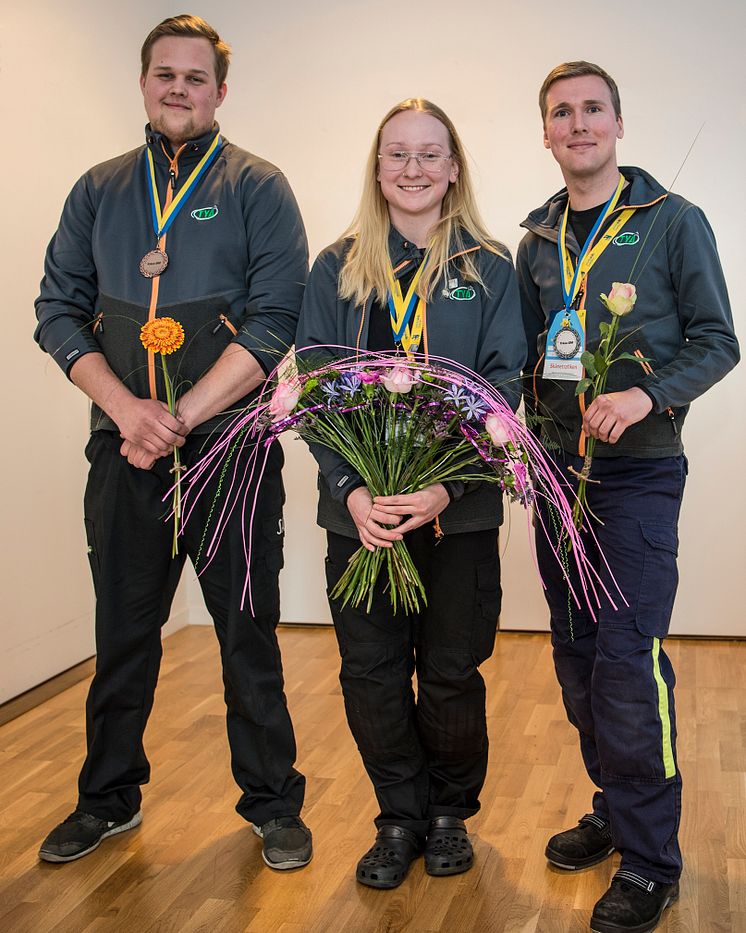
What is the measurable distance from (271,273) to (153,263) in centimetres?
30

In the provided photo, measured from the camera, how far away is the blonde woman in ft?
8.58

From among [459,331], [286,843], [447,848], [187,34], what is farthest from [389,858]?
[187,34]

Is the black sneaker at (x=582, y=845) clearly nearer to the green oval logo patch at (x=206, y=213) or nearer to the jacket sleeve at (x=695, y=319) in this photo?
the jacket sleeve at (x=695, y=319)

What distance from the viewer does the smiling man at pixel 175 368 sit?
2871 millimetres

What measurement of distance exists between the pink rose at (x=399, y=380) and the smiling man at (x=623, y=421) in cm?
43

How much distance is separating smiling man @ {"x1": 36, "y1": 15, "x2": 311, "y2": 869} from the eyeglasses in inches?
15.3

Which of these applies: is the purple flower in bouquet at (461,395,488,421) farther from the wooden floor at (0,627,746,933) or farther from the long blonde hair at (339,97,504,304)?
the wooden floor at (0,627,746,933)

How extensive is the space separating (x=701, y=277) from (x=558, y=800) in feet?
5.21

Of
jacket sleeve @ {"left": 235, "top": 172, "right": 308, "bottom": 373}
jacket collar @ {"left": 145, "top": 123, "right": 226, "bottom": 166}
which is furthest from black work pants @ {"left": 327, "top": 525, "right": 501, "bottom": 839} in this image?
jacket collar @ {"left": 145, "top": 123, "right": 226, "bottom": 166}

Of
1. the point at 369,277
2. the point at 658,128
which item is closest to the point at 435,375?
the point at 369,277

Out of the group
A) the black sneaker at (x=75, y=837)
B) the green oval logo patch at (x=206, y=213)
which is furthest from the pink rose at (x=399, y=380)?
the black sneaker at (x=75, y=837)

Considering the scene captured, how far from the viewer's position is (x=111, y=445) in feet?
9.64

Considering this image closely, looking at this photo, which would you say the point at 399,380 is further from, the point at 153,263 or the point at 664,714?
the point at 664,714

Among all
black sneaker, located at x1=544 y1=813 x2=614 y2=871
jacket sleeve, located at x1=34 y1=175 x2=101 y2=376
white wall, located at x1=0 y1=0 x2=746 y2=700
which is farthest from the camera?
white wall, located at x1=0 y1=0 x2=746 y2=700
